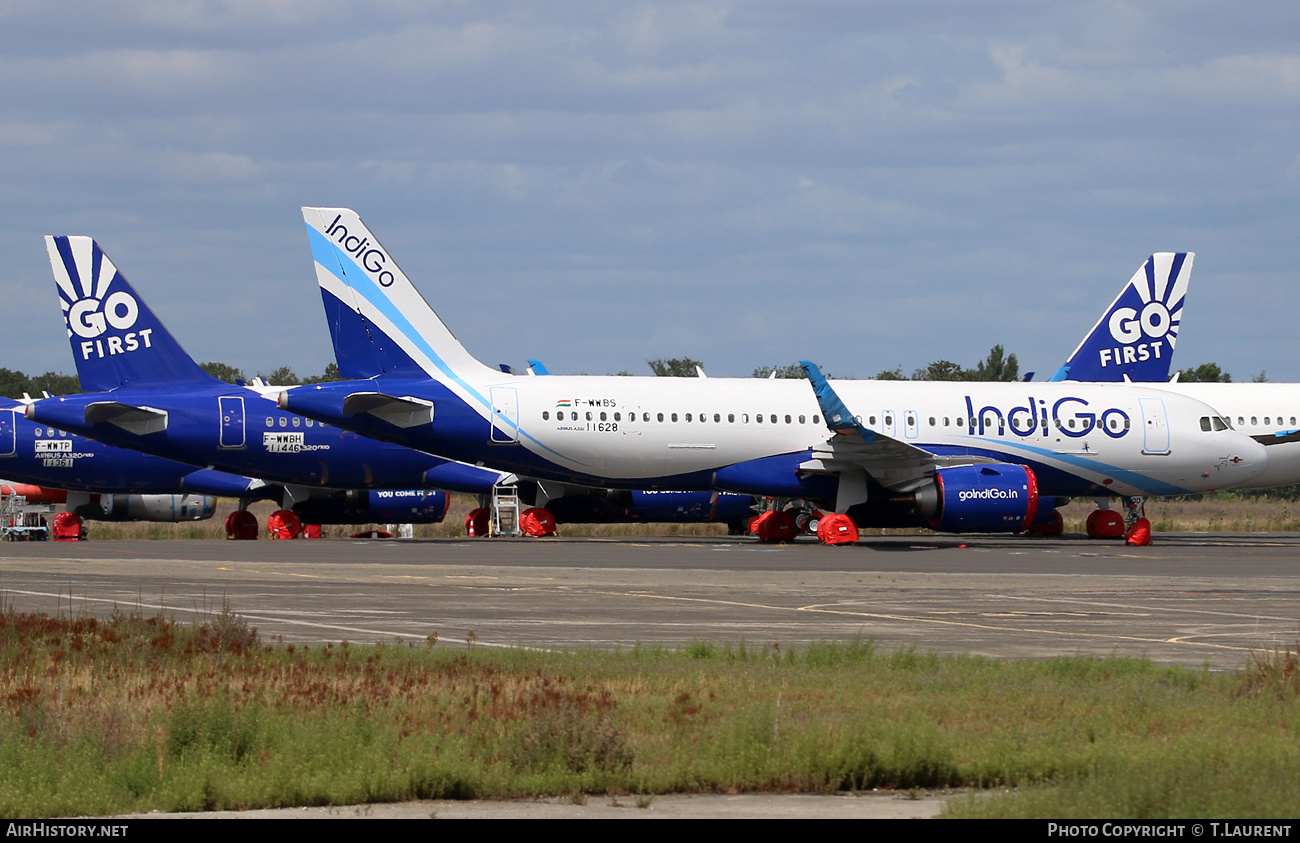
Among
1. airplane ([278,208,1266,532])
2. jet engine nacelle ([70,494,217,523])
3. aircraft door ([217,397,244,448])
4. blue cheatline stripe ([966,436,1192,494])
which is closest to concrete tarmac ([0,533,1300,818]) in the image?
airplane ([278,208,1266,532])

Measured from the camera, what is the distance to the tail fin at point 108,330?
135 feet

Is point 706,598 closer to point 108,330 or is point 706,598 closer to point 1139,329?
point 108,330

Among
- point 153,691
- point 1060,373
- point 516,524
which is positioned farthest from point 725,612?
point 1060,373

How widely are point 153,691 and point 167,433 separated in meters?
28.5

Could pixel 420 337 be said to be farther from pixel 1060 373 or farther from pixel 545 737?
pixel 545 737

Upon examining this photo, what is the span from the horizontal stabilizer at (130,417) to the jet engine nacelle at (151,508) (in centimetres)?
1550

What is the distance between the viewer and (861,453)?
117 ft

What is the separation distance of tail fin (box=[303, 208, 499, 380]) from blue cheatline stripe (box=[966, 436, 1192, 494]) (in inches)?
544

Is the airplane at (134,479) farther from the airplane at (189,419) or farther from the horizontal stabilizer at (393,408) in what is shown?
the horizontal stabilizer at (393,408)

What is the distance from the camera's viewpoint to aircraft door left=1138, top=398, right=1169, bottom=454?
129ft

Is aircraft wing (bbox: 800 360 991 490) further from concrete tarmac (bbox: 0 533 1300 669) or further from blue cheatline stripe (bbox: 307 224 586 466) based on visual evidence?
blue cheatline stripe (bbox: 307 224 586 466)

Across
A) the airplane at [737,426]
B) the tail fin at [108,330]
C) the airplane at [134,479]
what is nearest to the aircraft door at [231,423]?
the tail fin at [108,330]

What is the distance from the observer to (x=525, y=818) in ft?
25.4

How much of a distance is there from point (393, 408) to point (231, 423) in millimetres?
6379
